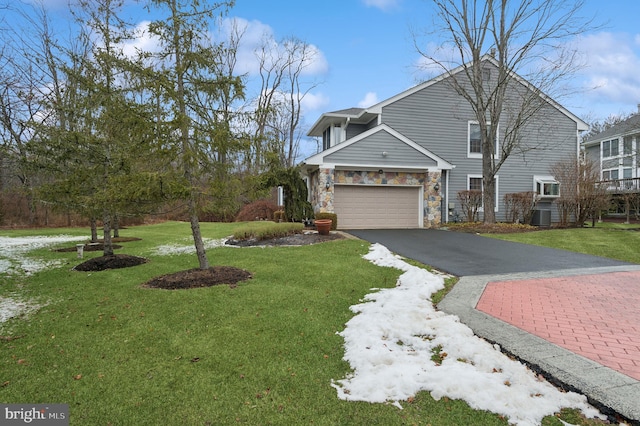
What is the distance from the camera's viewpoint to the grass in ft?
7.75

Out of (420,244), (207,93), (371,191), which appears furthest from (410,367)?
(371,191)

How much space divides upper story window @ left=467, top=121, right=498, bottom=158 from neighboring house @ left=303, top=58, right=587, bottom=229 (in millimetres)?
50

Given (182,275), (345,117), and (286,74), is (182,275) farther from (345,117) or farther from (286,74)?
(286,74)

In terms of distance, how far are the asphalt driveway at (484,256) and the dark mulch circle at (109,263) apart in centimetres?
629

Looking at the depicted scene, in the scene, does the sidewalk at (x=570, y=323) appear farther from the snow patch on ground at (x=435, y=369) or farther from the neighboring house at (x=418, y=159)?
the neighboring house at (x=418, y=159)

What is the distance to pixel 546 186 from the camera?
57.0 feet

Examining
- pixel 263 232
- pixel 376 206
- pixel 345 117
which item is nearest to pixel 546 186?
pixel 376 206

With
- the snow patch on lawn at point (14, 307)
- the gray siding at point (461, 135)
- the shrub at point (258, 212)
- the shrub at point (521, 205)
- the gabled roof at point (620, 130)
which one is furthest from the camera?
the gabled roof at point (620, 130)

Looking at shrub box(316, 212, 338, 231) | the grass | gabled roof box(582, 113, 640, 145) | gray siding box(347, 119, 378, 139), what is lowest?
the grass

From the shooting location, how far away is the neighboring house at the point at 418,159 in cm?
1445

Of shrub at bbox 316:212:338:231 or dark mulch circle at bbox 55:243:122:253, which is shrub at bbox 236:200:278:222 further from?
dark mulch circle at bbox 55:243:122:253

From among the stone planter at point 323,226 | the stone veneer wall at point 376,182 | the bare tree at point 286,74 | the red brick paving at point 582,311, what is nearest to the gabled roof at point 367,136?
the stone veneer wall at point 376,182

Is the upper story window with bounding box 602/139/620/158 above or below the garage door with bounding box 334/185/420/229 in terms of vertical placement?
above

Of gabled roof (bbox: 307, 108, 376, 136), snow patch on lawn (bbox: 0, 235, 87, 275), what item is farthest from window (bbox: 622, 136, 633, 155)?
snow patch on lawn (bbox: 0, 235, 87, 275)
